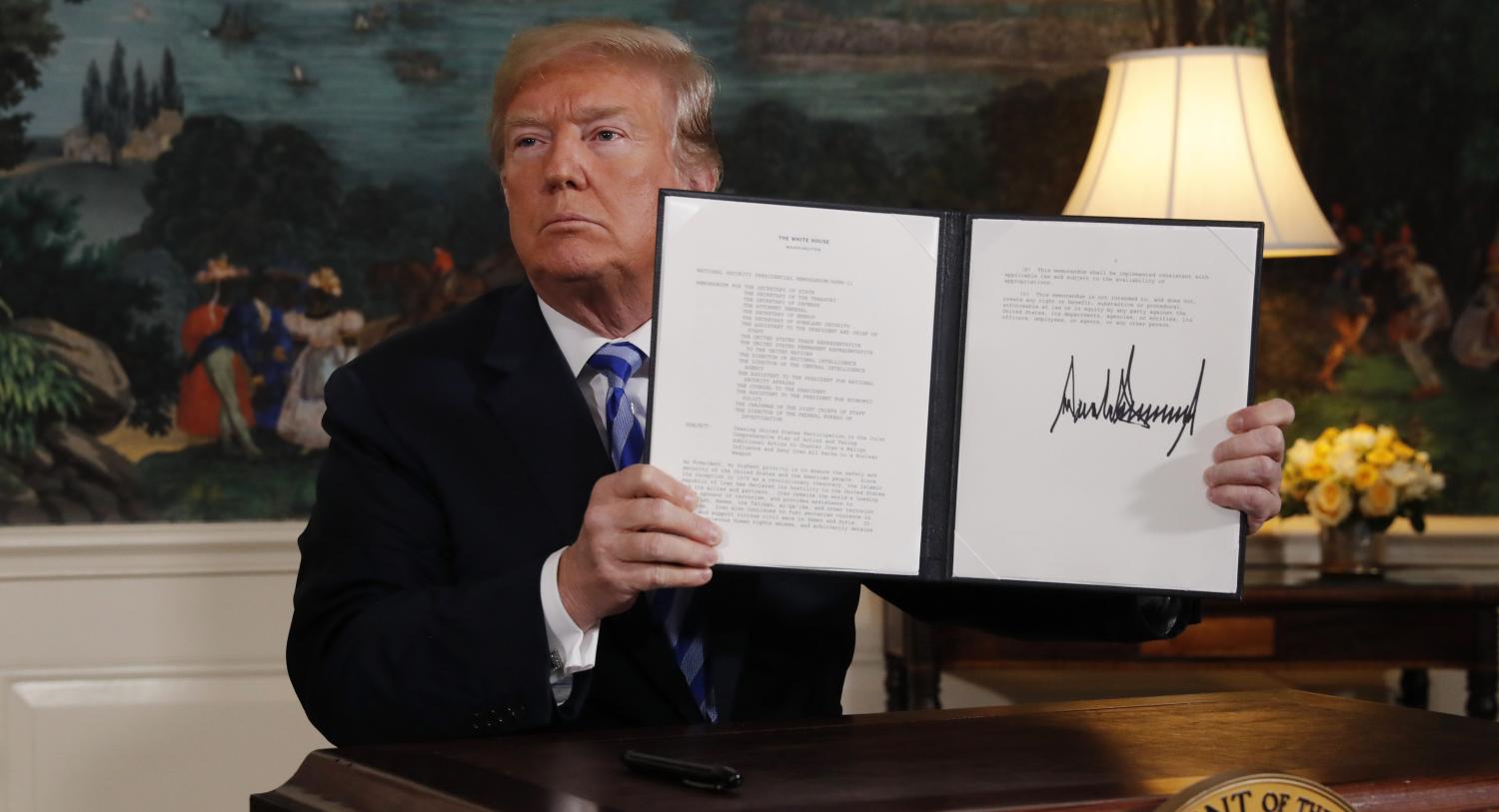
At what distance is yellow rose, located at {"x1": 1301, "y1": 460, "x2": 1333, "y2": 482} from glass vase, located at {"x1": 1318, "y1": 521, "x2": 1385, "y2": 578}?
0.47ft

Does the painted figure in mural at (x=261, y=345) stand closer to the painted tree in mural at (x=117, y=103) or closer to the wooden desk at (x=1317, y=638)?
the painted tree in mural at (x=117, y=103)

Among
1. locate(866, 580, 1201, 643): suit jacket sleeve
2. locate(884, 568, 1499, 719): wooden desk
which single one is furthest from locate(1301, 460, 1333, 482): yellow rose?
locate(866, 580, 1201, 643): suit jacket sleeve

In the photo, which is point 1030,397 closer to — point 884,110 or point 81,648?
point 884,110

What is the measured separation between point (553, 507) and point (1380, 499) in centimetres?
273

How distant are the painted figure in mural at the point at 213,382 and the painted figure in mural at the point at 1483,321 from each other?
3300 millimetres

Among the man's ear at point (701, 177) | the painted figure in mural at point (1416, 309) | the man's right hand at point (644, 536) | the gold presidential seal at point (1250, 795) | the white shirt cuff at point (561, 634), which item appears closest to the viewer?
the gold presidential seal at point (1250, 795)

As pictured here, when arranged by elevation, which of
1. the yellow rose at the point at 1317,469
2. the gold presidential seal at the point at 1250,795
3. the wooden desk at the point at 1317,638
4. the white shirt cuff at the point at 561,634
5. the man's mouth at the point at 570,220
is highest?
the man's mouth at the point at 570,220

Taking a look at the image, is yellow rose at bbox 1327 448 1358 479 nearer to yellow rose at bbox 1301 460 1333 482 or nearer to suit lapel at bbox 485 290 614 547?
yellow rose at bbox 1301 460 1333 482

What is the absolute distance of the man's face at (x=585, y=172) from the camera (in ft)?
7.86

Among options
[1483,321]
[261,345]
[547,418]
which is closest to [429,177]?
[261,345]

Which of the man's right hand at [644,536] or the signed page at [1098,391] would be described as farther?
the signed page at [1098,391]

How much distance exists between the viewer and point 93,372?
4.42 m

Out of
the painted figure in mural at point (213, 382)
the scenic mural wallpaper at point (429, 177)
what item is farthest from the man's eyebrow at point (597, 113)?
the painted figure in mural at point (213, 382)

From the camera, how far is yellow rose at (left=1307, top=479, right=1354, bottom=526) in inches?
171
